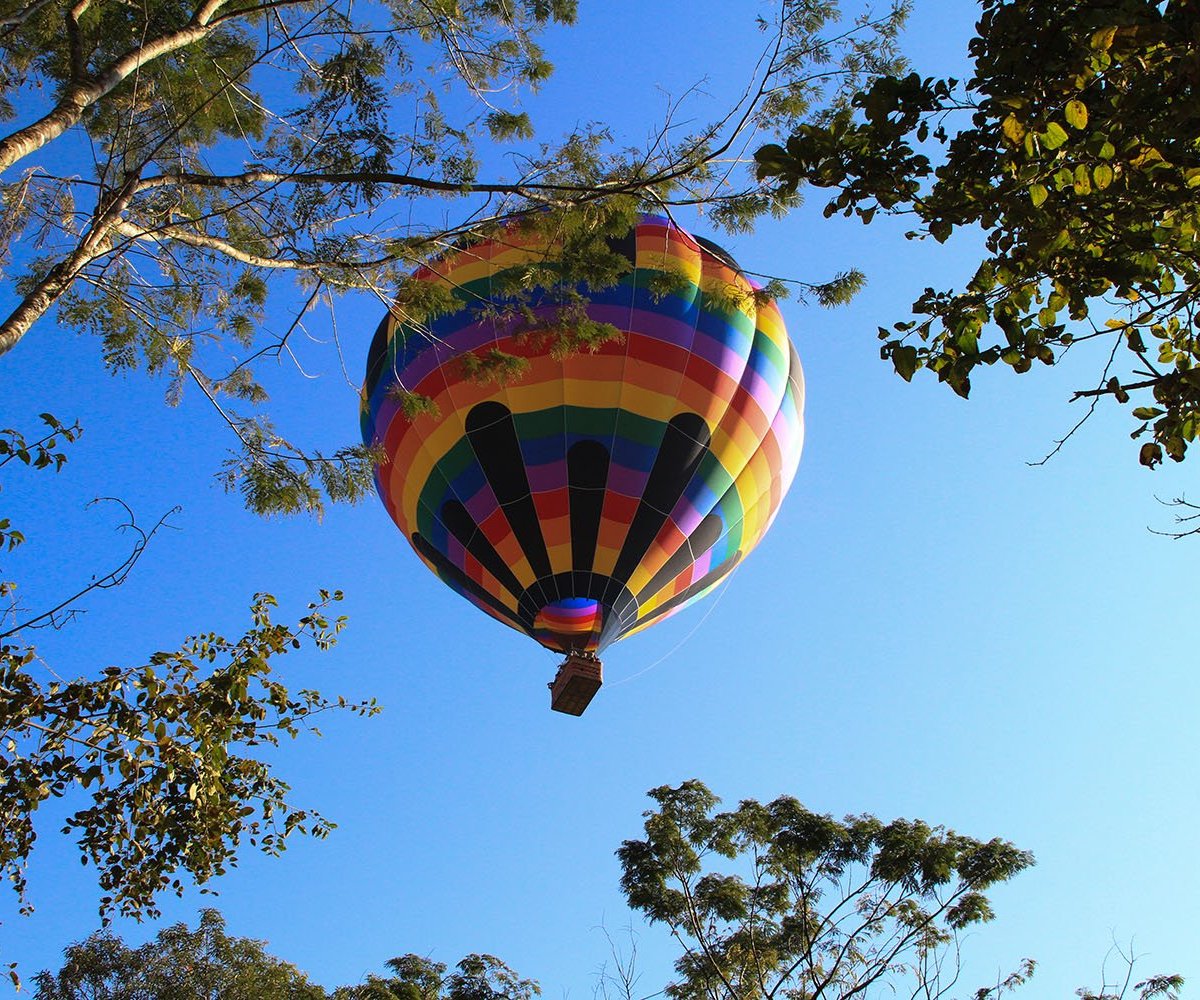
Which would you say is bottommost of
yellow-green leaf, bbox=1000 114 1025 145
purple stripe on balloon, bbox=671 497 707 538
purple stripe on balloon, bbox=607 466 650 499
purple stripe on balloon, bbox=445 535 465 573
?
yellow-green leaf, bbox=1000 114 1025 145

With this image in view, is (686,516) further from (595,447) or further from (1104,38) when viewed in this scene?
(1104,38)

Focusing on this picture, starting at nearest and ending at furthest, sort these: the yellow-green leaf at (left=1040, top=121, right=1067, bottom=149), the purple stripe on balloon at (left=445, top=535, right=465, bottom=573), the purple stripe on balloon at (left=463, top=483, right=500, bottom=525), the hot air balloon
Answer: the yellow-green leaf at (left=1040, top=121, right=1067, bottom=149), the hot air balloon, the purple stripe on balloon at (left=463, top=483, right=500, bottom=525), the purple stripe on balloon at (left=445, top=535, right=465, bottom=573)

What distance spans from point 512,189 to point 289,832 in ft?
12.9

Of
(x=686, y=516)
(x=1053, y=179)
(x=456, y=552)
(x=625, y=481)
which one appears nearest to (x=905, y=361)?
(x=1053, y=179)

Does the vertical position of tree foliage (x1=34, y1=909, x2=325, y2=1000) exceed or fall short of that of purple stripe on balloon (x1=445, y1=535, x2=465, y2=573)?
it falls short

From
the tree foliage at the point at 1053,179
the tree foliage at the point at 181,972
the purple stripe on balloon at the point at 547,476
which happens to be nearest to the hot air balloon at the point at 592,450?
the purple stripe on balloon at the point at 547,476

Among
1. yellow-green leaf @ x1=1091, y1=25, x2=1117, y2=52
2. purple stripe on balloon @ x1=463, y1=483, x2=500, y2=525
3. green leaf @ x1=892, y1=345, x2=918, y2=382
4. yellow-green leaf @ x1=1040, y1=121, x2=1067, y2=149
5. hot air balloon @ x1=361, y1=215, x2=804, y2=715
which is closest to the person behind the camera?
yellow-green leaf @ x1=1091, y1=25, x2=1117, y2=52

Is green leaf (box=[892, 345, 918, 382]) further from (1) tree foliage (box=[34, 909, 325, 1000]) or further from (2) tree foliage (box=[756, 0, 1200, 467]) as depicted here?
(1) tree foliage (box=[34, 909, 325, 1000])

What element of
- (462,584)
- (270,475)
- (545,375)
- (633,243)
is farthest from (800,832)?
(270,475)

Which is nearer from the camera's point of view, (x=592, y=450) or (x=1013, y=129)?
(x=1013, y=129)

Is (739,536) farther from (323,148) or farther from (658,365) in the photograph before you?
(323,148)

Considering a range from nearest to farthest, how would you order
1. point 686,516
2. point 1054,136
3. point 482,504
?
1. point 1054,136
2. point 482,504
3. point 686,516

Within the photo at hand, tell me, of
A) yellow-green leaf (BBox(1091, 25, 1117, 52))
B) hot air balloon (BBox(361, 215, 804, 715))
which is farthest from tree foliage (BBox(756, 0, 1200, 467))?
hot air balloon (BBox(361, 215, 804, 715))

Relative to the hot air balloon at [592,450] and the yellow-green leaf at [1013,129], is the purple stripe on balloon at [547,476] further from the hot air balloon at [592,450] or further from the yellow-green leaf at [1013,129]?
the yellow-green leaf at [1013,129]
